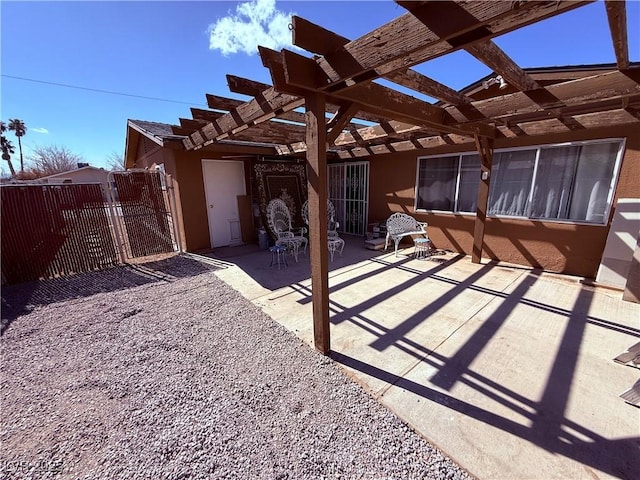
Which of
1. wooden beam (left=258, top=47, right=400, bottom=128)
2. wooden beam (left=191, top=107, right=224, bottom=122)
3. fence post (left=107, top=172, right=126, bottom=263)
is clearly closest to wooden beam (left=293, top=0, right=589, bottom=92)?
wooden beam (left=258, top=47, right=400, bottom=128)

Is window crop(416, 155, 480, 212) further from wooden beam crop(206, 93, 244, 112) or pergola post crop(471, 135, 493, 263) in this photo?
wooden beam crop(206, 93, 244, 112)

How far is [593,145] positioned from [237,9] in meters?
6.13

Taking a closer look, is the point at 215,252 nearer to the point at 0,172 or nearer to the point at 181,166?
the point at 181,166

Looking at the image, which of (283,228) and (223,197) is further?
(283,228)

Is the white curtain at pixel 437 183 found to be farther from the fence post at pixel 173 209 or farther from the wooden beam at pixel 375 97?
the fence post at pixel 173 209

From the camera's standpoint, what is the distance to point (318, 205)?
2062 mm

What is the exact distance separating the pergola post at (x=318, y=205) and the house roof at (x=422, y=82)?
0.16m

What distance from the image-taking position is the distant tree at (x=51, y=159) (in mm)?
26266

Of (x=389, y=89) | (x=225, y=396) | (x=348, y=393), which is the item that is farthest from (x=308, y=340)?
(x=389, y=89)

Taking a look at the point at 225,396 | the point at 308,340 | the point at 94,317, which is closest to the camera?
the point at 225,396

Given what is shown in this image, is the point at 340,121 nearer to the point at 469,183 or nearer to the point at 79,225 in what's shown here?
the point at 469,183

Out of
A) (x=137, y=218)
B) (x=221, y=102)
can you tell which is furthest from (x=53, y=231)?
(x=221, y=102)

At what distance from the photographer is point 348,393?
1.90m

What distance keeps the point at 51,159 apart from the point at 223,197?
35180 millimetres
